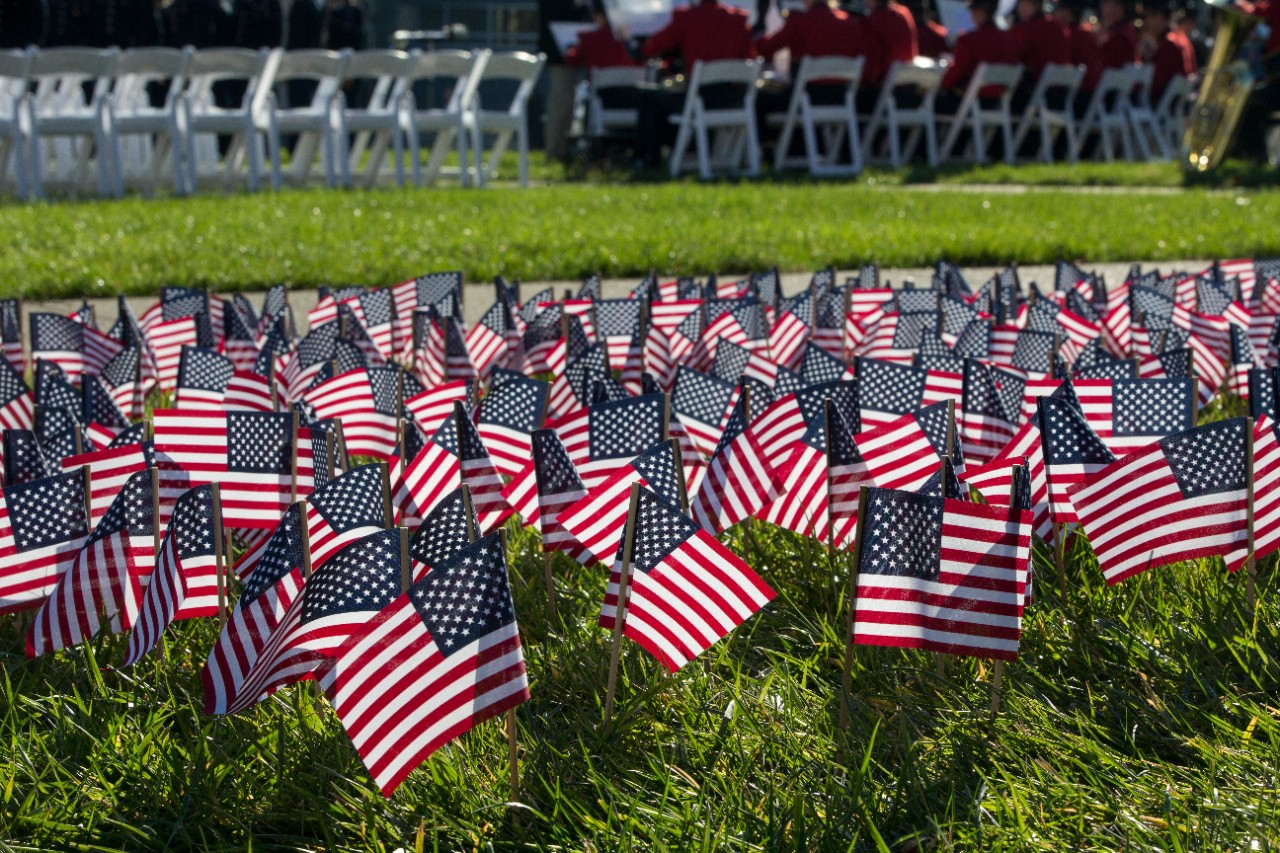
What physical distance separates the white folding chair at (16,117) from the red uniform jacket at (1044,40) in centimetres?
1176

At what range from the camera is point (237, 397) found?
376 cm

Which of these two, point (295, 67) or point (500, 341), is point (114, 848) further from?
point (295, 67)

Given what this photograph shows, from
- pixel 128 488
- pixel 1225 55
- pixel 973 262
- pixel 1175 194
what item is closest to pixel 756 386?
pixel 128 488

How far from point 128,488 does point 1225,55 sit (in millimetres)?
14466

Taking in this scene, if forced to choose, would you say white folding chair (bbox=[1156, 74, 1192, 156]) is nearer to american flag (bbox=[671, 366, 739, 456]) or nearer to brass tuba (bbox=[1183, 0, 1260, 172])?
brass tuba (bbox=[1183, 0, 1260, 172])

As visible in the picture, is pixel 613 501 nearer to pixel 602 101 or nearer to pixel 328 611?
pixel 328 611

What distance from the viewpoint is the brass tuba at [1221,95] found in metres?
14.3

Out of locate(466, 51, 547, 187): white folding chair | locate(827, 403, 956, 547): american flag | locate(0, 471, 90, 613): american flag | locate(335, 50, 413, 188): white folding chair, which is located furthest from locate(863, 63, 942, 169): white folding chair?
locate(0, 471, 90, 613): american flag

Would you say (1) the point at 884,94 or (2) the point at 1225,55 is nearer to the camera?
(2) the point at 1225,55

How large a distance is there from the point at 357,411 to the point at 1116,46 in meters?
18.8

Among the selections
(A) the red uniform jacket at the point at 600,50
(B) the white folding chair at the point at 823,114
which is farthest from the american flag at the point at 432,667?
(A) the red uniform jacket at the point at 600,50

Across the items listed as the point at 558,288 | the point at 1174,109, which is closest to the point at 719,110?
the point at 558,288

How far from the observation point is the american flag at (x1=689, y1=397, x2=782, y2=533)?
2.83 metres

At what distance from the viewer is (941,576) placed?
223 cm
